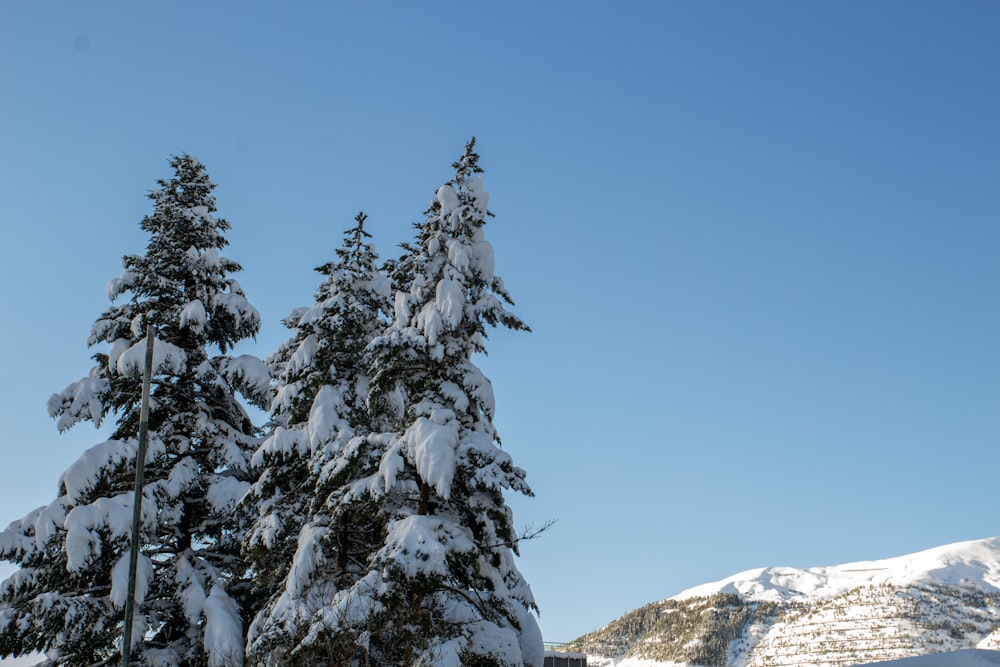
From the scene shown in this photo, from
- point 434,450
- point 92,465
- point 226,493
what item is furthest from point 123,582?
point 434,450

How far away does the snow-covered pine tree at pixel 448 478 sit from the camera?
17.7m

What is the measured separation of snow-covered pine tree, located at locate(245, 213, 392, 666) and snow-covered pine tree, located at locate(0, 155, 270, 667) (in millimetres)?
1272

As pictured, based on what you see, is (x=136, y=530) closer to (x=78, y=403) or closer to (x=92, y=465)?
(x=92, y=465)

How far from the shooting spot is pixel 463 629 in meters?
18.4

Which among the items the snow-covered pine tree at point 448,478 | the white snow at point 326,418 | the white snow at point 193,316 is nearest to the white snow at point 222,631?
the snow-covered pine tree at point 448,478

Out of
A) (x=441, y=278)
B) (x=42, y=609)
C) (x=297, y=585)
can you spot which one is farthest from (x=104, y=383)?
(x=441, y=278)

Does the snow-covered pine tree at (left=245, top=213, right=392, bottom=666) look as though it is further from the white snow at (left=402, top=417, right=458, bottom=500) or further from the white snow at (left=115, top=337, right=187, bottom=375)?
the white snow at (left=115, top=337, right=187, bottom=375)

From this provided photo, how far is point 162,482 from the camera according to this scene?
23438mm

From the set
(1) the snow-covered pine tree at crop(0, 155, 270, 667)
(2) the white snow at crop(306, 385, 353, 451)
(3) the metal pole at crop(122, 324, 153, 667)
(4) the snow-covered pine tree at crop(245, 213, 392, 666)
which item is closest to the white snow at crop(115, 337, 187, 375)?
(1) the snow-covered pine tree at crop(0, 155, 270, 667)

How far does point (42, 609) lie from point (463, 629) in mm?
9796

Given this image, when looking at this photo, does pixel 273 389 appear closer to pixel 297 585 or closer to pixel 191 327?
pixel 191 327

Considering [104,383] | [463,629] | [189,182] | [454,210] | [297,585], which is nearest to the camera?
[463,629]

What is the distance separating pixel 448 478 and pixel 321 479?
11.7 feet

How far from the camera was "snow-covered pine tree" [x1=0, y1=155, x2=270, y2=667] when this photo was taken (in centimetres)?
2158
